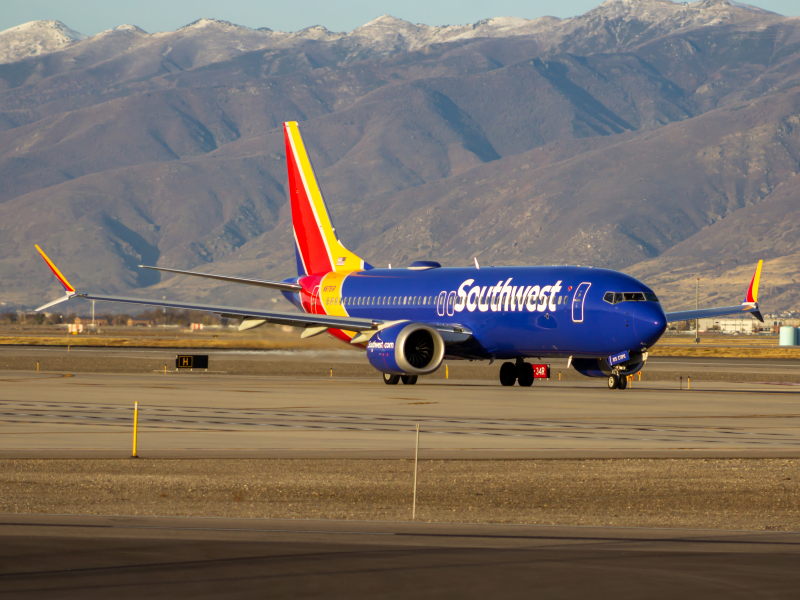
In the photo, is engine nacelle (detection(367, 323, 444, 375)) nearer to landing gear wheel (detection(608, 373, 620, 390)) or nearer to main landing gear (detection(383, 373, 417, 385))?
main landing gear (detection(383, 373, 417, 385))

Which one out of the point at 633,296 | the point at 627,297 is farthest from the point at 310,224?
the point at 633,296

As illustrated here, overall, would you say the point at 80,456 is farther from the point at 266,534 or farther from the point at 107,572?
the point at 107,572

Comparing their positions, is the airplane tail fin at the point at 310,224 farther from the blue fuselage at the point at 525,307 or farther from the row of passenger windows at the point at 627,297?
the row of passenger windows at the point at 627,297

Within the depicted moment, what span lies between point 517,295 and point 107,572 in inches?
1387

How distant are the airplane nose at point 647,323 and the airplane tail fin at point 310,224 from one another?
19.0 m

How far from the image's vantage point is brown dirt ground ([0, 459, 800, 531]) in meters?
16.2

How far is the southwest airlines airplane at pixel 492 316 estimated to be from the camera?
140ft

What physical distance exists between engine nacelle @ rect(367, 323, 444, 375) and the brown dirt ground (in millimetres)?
21823

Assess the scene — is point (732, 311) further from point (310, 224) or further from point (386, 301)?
point (310, 224)

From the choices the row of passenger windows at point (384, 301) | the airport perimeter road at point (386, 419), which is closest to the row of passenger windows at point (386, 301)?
the row of passenger windows at point (384, 301)

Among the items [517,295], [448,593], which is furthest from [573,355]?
[448,593]

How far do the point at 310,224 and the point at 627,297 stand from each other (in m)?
21.0

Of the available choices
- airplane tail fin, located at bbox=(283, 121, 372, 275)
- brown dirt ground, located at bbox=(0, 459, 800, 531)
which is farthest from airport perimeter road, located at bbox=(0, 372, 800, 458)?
airplane tail fin, located at bbox=(283, 121, 372, 275)

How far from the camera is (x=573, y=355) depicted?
145ft
